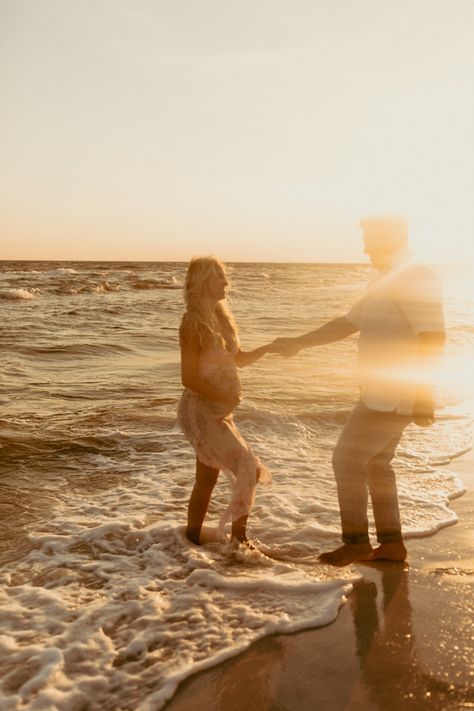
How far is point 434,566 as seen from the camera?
14.3 feet

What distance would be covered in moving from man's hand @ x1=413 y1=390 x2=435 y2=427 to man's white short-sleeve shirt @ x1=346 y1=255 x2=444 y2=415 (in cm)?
5

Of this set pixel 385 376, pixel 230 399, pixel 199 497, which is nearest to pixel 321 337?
pixel 385 376

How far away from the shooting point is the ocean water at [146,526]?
3404 millimetres

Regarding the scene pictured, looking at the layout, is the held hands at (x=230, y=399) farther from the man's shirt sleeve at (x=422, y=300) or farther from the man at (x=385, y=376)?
the man's shirt sleeve at (x=422, y=300)

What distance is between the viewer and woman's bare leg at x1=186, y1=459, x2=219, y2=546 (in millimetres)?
4512

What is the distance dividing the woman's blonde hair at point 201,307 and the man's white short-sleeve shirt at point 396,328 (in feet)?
3.18

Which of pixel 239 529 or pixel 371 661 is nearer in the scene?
pixel 371 661

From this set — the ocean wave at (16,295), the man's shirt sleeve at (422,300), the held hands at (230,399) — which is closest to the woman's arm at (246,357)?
the held hands at (230,399)

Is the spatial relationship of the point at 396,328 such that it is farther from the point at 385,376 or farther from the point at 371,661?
the point at 371,661

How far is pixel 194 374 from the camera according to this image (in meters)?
4.20

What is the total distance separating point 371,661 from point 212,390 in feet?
6.29

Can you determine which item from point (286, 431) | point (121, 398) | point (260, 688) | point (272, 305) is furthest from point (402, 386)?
point (272, 305)

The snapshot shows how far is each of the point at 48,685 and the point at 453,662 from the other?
205cm

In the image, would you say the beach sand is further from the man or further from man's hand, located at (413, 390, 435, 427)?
man's hand, located at (413, 390, 435, 427)
